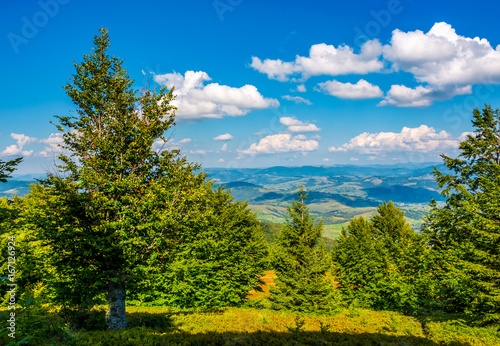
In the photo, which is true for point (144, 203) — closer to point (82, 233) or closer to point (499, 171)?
point (82, 233)

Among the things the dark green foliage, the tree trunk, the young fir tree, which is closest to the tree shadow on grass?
the tree trunk

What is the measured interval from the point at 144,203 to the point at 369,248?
3322 cm

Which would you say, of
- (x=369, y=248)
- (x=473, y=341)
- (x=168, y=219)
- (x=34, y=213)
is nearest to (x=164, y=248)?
(x=168, y=219)

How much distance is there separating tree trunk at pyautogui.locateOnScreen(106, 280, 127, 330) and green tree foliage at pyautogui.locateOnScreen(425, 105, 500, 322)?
18.7m

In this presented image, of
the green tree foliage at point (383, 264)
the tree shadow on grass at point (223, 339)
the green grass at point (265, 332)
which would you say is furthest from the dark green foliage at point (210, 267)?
the green tree foliage at point (383, 264)

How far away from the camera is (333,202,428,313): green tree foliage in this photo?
21766 mm

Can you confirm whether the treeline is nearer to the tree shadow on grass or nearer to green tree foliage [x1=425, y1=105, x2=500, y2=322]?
green tree foliage [x1=425, y1=105, x2=500, y2=322]

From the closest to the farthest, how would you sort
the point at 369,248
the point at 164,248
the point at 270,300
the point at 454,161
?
the point at 164,248, the point at 270,300, the point at 454,161, the point at 369,248

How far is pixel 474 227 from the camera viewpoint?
15047mm

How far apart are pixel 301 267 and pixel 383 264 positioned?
16595 millimetres

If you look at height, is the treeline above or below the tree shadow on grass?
above

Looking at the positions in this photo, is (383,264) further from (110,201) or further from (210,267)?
(110,201)

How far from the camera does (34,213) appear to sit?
11.5 meters

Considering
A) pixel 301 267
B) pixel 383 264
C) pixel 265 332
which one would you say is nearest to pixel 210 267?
pixel 301 267
